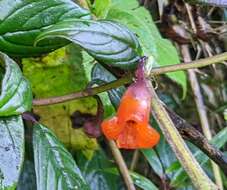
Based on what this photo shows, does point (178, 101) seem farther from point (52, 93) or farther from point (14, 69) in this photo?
point (14, 69)

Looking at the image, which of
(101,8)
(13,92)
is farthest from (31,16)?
(101,8)

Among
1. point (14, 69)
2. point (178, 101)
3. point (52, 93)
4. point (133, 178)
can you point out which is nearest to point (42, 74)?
point (52, 93)

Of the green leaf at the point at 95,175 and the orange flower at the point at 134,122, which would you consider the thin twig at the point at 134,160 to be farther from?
the orange flower at the point at 134,122

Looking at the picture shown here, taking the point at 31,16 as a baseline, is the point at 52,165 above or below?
below

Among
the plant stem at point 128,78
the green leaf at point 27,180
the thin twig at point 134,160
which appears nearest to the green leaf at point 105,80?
the plant stem at point 128,78

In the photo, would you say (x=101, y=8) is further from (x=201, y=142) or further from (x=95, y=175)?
(x=95, y=175)

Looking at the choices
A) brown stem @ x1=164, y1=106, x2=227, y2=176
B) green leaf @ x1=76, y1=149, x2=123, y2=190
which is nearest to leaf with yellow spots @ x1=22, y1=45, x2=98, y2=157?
green leaf @ x1=76, y1=149, x2=123, y2=190
